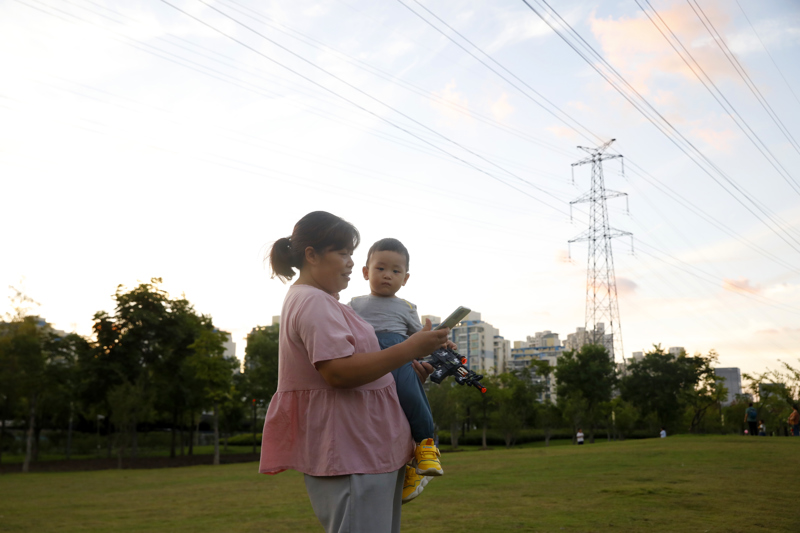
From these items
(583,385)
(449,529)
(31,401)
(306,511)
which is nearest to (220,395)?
(31,401)

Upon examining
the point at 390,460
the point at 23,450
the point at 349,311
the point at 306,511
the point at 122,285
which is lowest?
the point at 23,450

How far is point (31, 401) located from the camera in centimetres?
2898

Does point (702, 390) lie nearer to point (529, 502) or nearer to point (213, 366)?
point (213, 366)

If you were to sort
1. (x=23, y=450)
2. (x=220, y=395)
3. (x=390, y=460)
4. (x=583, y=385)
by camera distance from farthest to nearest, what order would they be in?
1. (x=583, y=385)
2. (x=23, y=450)
3. (x=220, y=395)
4. (x=390, y=460)

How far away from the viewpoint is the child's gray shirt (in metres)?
3.29

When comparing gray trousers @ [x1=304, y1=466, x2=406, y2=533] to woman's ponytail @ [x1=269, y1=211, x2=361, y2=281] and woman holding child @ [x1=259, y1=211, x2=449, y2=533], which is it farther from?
woman's ponytail @ [x1=269, y1=211, x2=361, y2=281]

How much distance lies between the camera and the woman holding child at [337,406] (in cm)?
223

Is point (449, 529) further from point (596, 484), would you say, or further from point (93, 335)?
point (93, 335)

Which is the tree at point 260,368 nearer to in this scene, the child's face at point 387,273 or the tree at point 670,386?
the tree at point 670,386

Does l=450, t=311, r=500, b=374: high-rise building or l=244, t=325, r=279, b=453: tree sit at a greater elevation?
l=450, t=311, r=500, b=374: high-rise building

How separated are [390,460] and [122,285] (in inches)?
1528

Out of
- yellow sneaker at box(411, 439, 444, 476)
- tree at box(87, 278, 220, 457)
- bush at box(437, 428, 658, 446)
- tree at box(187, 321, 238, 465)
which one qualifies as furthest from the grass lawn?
bush at box(437, 428, 658, 446)

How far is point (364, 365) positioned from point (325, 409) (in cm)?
27

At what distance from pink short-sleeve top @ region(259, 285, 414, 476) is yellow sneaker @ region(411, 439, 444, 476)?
0.20ft
